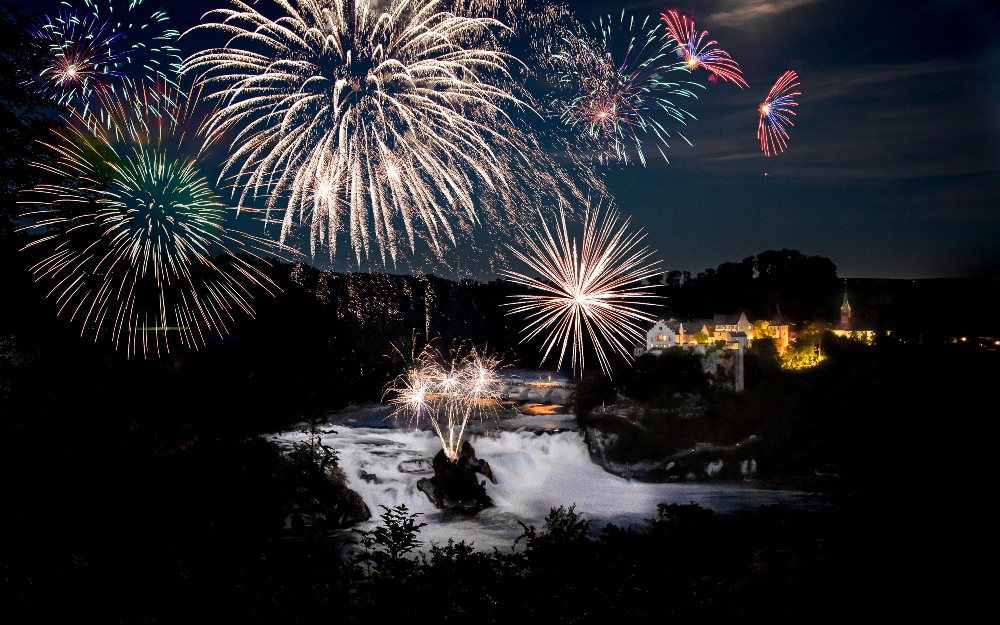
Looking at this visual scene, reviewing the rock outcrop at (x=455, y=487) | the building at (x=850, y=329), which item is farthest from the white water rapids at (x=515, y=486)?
the building at (x=850, y=329)

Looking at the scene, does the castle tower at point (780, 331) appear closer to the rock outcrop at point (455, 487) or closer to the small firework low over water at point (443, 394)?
the small firework low over water at point (443, 394)

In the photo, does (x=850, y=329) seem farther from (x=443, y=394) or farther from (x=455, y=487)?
(x=455, y=487)

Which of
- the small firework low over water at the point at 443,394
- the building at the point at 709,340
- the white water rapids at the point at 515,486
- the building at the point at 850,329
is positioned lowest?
the white water rapids at the point at 515,486

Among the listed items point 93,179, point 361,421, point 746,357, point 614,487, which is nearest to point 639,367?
point 746,357

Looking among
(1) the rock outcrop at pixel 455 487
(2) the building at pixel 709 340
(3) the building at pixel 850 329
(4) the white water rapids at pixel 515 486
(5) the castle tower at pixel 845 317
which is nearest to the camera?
(4) the white water rapids at pixel 515 486

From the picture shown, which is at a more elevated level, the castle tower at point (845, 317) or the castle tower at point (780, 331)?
the castle tower at point (845, 317)

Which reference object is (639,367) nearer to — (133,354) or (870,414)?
(870,414)

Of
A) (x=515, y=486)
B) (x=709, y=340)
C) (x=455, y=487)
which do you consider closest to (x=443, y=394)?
(x=515, y=486)

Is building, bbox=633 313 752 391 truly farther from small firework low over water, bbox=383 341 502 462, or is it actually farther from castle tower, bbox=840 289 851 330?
small firework low over water, bbox=383 341 502 462
